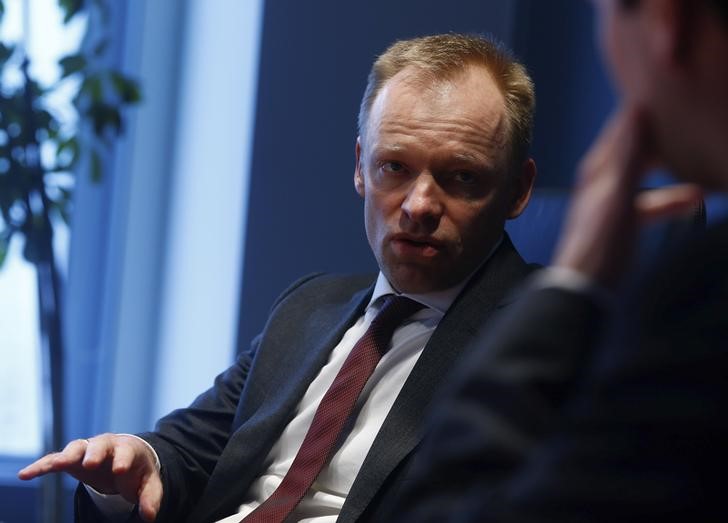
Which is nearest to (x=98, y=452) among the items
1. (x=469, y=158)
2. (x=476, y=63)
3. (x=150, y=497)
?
(x=150, y=497)

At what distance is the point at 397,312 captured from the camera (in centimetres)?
161

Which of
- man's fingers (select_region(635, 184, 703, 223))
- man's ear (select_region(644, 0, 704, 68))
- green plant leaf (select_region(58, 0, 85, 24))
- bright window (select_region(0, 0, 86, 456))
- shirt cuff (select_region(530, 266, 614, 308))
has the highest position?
man's ear (select_region(644, 0, 704, 68))

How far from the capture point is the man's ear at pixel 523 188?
170 centimetres

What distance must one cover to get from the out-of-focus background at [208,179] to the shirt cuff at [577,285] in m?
1.97

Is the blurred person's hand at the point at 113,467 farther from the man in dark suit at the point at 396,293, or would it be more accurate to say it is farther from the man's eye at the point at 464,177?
the man's eye at the point at 464,177

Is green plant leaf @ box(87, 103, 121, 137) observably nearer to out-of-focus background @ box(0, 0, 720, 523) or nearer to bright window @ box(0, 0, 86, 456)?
out-of-focus background @ box(0, 0, 720, 523)

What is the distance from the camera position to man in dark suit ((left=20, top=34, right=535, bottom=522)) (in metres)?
1.51

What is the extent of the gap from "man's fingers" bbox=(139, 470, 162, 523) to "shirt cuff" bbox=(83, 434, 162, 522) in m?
0.03

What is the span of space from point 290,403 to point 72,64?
1299 millimetres

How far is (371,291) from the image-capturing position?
68.9 inches

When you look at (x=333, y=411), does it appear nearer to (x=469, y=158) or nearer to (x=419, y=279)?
(x=419, y=279)

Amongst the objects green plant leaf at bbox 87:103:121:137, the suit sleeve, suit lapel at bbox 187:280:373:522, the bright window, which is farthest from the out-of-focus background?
suit lapel at bbox 187:280:373:522

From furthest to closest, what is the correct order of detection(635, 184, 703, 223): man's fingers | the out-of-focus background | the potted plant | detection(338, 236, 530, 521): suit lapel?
the out-of-focus background < the potted plant < detection(338, 236, 530, 521): suit lapel < detection(635, 184, 703, 223): man's fingers

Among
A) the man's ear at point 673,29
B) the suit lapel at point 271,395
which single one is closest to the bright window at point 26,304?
the suit lapel at point 271,395
